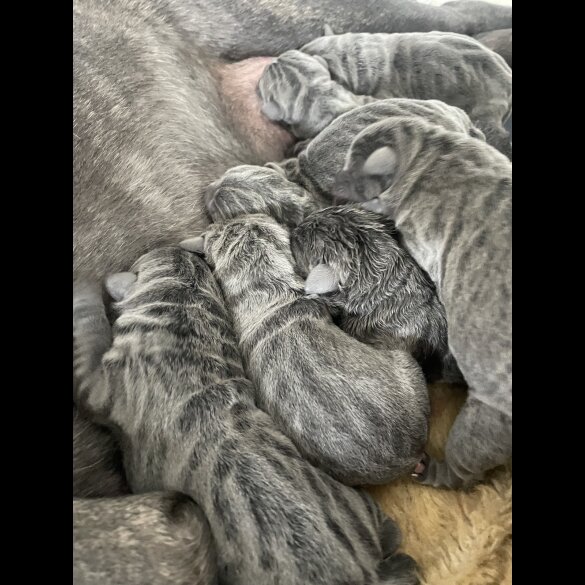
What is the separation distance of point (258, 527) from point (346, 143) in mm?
1309

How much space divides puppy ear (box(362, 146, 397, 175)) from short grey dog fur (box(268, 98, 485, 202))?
0.63 ft

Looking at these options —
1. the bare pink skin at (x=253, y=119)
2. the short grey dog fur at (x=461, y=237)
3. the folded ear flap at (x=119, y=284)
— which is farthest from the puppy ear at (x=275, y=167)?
the folded ear flap at (x=119, y=284)

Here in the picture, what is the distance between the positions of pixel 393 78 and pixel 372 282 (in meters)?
1.08

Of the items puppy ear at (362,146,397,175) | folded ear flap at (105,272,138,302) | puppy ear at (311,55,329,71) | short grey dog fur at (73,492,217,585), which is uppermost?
puppy ear at (311,55,329,71)

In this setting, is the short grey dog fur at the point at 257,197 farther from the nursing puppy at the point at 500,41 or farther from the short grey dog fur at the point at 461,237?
the nursing puppy at the point at 500,41

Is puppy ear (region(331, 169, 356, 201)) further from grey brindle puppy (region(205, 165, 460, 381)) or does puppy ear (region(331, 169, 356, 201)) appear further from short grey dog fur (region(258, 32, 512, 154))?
short grey dog fur (region(258, 32, 512, 154))

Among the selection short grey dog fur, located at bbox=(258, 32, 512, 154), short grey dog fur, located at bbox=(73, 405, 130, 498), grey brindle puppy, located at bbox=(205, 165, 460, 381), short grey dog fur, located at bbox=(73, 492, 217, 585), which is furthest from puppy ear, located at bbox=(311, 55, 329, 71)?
short grey dog fur, located at bbox=(73, 492, 217, 585)

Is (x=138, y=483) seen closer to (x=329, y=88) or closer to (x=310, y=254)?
(x=310, y=254)

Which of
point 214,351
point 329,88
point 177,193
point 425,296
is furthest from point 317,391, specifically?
point 329,88

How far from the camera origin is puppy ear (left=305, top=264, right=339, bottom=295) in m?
1.79

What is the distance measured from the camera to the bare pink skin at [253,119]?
8.00 feet

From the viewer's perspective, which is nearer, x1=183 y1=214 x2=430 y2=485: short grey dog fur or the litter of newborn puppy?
the litter of newborn puppy

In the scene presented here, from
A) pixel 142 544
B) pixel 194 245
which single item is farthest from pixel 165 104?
pixel 142 544

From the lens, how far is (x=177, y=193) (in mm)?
2090
